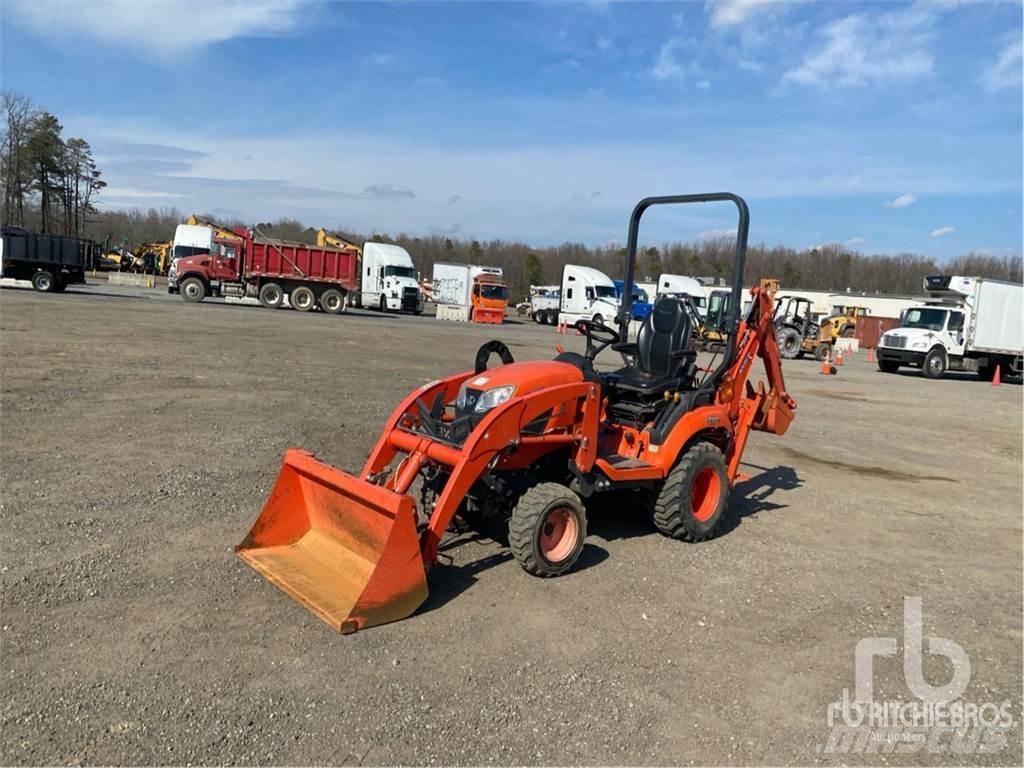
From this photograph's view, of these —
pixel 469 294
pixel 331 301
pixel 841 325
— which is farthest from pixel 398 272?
pixel 841 325

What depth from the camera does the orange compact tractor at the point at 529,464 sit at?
170 inches

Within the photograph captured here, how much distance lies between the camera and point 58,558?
15.2 ft


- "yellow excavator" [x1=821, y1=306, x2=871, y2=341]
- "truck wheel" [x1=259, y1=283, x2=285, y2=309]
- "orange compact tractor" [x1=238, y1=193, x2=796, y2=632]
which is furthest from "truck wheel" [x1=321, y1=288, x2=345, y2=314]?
"orange compact tractor" [x1=238, y1=193, x2=796, y2=632]

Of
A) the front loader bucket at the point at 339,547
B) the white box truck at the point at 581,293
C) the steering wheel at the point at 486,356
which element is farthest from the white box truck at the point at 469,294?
the front loader bucket at the point at 339,547

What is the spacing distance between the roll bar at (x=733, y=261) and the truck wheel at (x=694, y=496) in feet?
2.44

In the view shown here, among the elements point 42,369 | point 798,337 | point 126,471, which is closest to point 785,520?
point 126,471

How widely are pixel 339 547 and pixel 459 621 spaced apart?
932mm

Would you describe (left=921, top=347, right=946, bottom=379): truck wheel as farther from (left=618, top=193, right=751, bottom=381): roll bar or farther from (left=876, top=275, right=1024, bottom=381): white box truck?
(left=618, top=193, right=751, bottom=381): roll bar

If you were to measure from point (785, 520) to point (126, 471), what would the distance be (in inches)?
223

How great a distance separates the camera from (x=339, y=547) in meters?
4.68

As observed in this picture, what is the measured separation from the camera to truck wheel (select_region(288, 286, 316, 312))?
106 feet

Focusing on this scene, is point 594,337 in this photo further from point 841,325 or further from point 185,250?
point 841,325

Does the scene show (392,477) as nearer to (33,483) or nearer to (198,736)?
(198,736)

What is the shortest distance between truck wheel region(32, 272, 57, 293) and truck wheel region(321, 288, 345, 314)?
33.7 feet
